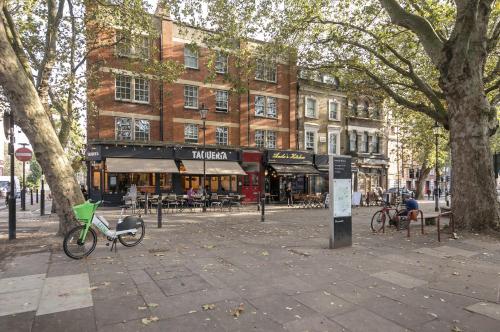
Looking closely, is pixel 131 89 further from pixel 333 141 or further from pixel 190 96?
pixel 333 141

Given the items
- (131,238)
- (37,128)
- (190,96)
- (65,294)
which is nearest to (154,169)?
(190,96)

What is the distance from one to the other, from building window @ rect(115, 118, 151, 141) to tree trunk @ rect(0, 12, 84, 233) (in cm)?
1401

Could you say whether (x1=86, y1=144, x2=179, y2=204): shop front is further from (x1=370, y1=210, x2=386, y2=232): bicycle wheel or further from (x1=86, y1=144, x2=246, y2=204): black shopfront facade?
(x1=370, y1=210, x2=386, y2=232): bicycle wheel

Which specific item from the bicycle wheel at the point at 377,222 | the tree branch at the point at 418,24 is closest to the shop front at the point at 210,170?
the bicycle wheel at the point at 377,222

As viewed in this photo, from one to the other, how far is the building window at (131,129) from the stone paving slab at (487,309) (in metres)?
21.5

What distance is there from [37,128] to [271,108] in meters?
21.6

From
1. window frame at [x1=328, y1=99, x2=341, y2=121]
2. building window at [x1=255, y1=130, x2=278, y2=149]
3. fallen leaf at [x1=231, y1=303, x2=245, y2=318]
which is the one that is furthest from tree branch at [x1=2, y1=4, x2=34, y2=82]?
window frame at [x1=328, y1=99, x2=341, y2=121]

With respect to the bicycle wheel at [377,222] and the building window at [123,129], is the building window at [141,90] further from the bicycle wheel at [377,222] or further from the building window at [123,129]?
the bicycle wheel at [377,222]

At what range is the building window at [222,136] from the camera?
86.7 feet

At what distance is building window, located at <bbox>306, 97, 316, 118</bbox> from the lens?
3075 cm

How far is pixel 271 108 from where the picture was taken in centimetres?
2898

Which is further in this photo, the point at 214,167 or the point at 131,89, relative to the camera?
the point at 214,167

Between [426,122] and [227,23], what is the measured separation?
65.5 ft

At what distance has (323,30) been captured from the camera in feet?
53.9
